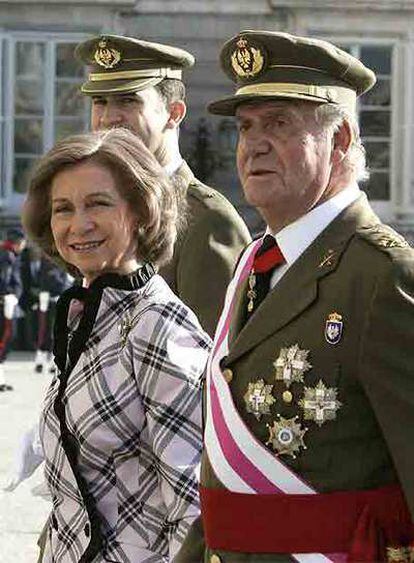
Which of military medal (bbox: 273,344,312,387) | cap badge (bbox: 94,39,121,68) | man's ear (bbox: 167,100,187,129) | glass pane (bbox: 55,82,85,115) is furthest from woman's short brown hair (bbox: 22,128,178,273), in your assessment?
glass pane (bbox: 55,82,85,115)

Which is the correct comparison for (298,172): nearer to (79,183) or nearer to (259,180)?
(259,180)

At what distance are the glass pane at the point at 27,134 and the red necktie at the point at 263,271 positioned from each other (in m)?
16.4

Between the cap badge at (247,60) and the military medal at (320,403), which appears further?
the cap badge at (247,60)

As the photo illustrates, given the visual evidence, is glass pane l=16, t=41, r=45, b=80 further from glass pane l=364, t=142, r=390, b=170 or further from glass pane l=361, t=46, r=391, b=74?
glass pane l=364, t=142, r=390, b=170

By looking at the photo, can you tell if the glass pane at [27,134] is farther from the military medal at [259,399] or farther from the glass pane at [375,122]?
the military medal at [259,399]

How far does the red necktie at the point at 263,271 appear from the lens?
283 centimetres

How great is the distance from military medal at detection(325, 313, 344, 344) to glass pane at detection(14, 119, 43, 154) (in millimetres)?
16665

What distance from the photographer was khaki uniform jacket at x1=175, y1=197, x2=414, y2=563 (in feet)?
8.34

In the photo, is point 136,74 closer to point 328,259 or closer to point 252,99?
point 252,99

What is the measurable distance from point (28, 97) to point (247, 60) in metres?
16.3

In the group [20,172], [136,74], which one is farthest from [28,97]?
[136,74]

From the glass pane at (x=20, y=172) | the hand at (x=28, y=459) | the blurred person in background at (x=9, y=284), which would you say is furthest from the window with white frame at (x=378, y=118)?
the hand at (x=28, y=459)

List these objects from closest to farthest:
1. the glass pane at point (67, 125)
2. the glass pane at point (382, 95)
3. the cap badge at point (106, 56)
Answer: the cap badge at point (106, 56)
the glass pane at point (382, 95)
the glass pane at point (67, 125)

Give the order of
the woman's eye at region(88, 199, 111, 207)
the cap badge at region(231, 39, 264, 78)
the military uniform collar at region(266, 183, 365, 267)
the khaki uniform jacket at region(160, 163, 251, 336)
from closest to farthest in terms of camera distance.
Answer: the military uniform collar at region(266, 183, 365, 267), the cap badge at region(231, 39, 264, 78), the woman's eye at region(88, 199, 111, 207), the khaki uniform jacket at region(160, 163, 251, 336)
